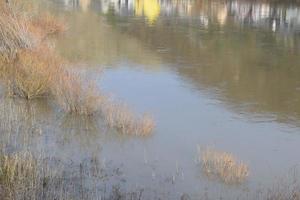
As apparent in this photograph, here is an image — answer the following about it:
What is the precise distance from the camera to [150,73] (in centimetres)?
1825

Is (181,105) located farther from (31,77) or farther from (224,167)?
(224,167)

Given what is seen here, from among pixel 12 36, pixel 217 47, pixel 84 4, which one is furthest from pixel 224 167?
pixel 84 4

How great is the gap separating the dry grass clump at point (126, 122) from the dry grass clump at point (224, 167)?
172 cm

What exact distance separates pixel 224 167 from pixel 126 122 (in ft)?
8.46

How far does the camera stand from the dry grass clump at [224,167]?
28.3 ft

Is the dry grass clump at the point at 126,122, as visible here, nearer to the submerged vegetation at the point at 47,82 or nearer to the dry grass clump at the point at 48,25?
the submerged vegetation at the point at 47,82

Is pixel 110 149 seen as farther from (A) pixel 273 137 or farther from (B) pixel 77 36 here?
(B) pixel 77 36

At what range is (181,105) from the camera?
13.8 m

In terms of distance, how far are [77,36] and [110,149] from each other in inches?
619

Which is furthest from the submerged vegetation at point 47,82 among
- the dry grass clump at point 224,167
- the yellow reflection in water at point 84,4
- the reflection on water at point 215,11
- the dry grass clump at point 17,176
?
the yellow reflection in water at point 84,4

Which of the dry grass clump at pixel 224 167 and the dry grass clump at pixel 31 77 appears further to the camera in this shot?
the dry grass clump at pixel 31 77

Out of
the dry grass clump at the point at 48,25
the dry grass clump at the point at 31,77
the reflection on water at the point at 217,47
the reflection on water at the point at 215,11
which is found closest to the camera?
the dry grass clump at the point at 31,77

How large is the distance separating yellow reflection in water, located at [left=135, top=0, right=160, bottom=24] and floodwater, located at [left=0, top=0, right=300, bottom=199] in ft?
13.3

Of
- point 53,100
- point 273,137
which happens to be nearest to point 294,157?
point 273,137
